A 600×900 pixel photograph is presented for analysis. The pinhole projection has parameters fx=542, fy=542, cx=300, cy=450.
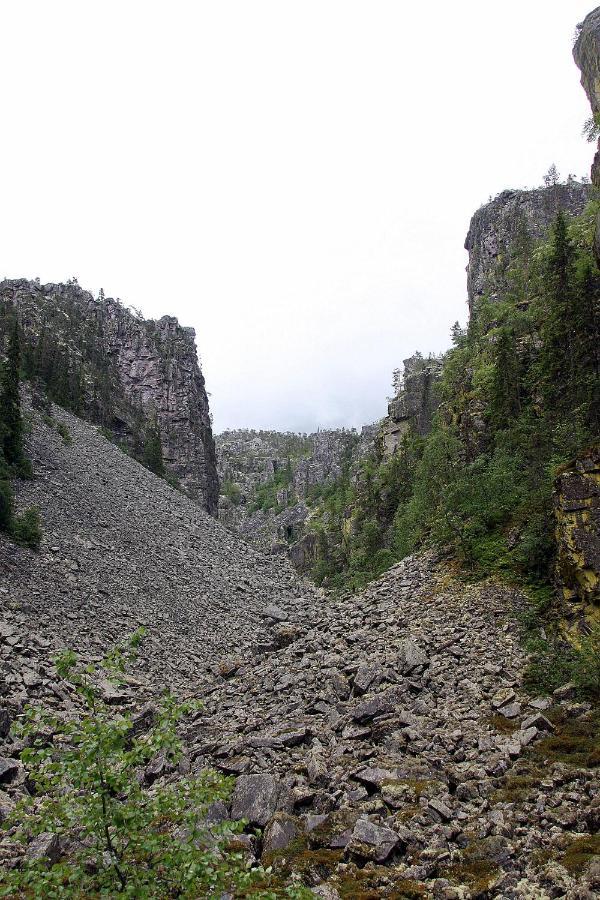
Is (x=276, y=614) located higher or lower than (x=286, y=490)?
lower

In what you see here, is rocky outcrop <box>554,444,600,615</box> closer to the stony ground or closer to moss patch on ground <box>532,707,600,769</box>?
the stony ground

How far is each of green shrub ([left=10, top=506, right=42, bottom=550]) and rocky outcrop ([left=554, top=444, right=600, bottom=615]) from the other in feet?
84.2

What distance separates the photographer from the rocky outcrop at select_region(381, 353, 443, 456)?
72500 mm

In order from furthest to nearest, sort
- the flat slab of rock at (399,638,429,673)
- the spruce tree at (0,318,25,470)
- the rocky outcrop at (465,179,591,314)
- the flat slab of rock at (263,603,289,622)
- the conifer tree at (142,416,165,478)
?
the rocky outcrop at (465,179,591,314) < the conifer tree at (142,416,165,478) < the spruce tree at (0,318,25,470) < the flat slab of rock at (263,603,289,622) < the flat slab of rock at (399,638,429,673)

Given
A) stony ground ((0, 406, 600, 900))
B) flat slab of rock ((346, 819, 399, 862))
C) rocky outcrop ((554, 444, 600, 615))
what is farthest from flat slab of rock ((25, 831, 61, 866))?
rocky outcrop ((554, 444, 600, 615))

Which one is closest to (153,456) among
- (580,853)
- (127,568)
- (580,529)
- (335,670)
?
(127,568)

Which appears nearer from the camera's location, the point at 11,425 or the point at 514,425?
the point at 514,425

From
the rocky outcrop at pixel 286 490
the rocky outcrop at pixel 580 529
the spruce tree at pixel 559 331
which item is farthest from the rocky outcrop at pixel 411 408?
the rocky outcrop at pixel 580 529

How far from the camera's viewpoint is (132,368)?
104750mm

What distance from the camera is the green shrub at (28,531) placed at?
28938 mm

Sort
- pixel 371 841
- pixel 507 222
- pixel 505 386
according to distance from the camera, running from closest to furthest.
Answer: pixel 371 841 → pixel 505 386 → pixel 507 222

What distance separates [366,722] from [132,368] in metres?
99.8

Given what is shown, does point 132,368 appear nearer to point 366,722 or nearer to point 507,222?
point 507,222

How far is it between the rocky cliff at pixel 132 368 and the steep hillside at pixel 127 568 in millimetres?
30357
